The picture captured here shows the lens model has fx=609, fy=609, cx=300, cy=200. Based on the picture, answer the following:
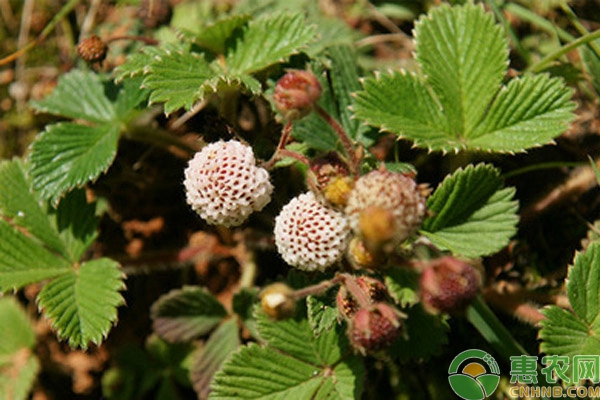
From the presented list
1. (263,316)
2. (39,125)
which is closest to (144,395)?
(263,316)

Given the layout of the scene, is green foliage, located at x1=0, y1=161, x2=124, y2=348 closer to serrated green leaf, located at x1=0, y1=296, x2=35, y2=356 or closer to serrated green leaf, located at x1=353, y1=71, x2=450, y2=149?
serrated green leaf, located at x1=0, y1=296, x2=35, y2=356

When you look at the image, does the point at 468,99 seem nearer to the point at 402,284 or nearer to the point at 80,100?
the point at 402,284

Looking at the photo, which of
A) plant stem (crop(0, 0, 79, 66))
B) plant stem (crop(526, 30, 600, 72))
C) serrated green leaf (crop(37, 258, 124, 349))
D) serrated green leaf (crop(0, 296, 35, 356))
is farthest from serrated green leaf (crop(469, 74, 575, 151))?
serrated green leaf (crop(0, 296, 35, 356))

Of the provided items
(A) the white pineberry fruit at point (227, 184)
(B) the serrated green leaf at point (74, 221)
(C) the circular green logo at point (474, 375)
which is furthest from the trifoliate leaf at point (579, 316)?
(B) the serrated green leaf at point (74, 221)

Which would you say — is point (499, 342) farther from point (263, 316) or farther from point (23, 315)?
point (23, 315)

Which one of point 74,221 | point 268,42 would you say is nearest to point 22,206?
point 74,221
